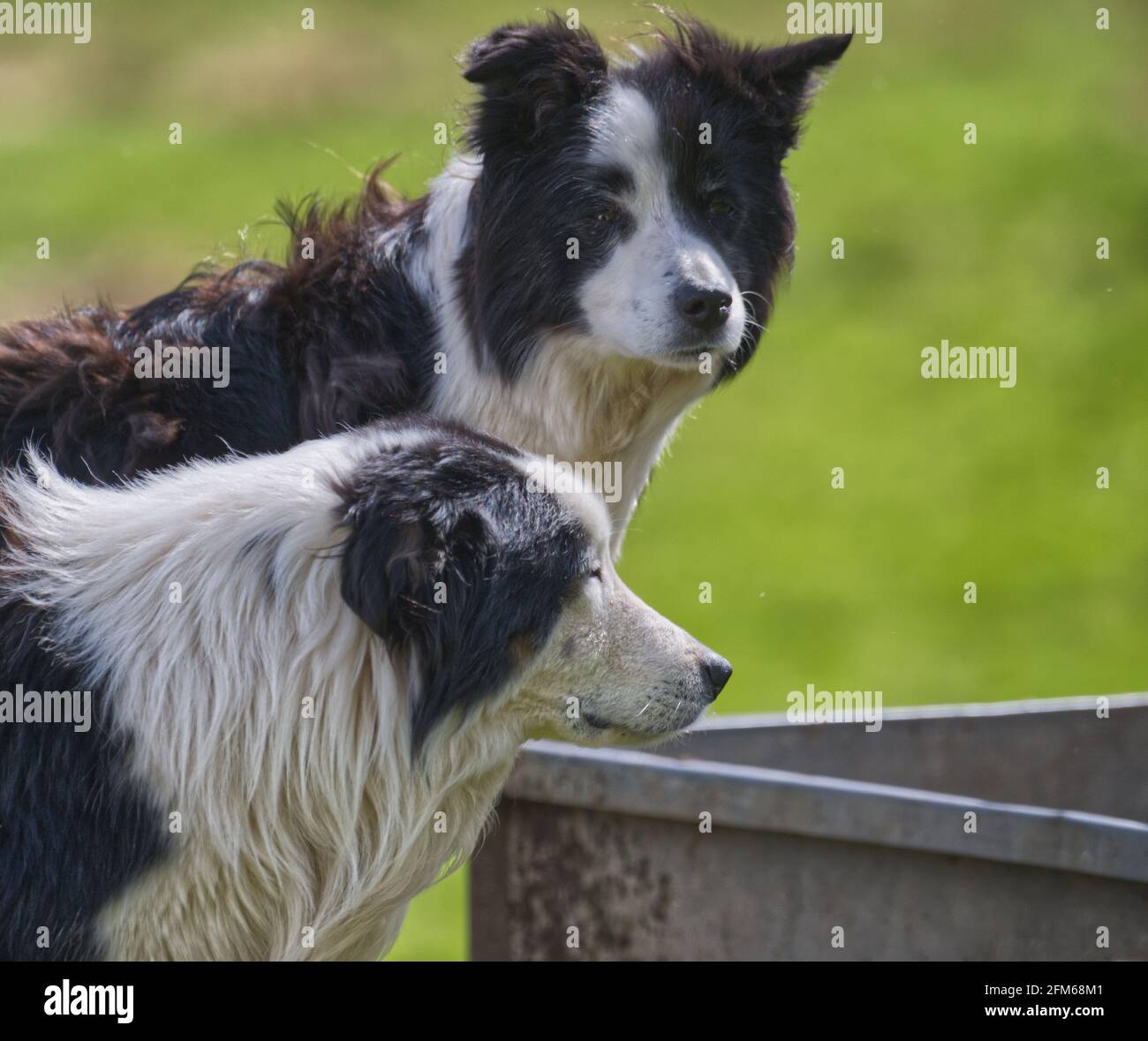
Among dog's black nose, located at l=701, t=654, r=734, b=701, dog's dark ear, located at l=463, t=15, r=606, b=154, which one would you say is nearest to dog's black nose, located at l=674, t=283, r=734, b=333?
dog's dark ear, located at l=463, t=15, r=606, b=154

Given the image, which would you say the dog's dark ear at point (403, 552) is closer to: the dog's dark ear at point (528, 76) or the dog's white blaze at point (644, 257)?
the dog's white blaze at point (644, 257)

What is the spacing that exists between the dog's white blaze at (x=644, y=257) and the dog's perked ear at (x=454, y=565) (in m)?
1.28

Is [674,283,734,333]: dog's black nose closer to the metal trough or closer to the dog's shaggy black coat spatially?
the dog's shaggy black coat

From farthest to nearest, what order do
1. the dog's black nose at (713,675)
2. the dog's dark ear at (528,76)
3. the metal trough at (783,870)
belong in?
the dog's dark ear at (528,76) → the metal trough at (783,870) → the dog's black nose at (713,675)

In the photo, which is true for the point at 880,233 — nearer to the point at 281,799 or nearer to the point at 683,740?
the point at 683,740

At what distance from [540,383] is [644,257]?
54 centimetres

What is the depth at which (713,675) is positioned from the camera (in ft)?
13.7

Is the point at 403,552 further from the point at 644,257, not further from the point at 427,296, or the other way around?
the point at 427,296

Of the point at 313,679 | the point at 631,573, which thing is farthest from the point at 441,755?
the point at 631,573

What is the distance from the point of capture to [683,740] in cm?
591

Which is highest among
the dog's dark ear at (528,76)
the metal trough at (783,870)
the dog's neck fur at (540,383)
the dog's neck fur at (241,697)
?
the dog's dark ear at (528,76)

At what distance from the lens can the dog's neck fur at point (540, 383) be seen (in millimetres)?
5348

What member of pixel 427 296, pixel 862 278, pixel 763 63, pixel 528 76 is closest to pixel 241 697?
pixel 427 296

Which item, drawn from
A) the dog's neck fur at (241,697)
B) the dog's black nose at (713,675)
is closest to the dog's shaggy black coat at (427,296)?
the dog's neck fur at (241,697)
